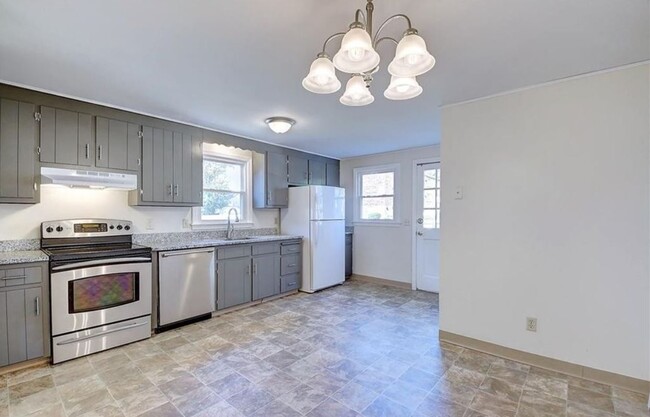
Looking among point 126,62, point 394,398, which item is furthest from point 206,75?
point 394,398

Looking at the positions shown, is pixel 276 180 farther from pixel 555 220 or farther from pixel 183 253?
pixel 555 220

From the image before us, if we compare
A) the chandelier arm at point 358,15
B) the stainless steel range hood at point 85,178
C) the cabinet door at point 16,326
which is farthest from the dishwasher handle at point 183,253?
the chandelier arm at point 358,15

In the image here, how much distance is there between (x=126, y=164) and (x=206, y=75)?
152cm

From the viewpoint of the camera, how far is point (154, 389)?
2182 millimetres

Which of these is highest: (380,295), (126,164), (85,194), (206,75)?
(206,75)

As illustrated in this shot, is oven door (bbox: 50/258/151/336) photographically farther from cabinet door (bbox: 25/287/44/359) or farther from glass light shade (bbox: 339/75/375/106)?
glass light shade (bbox: 339/75/375/106)

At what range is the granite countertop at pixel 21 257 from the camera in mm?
2342

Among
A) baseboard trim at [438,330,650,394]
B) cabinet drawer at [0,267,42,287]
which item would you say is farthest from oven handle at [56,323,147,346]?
baseboard trim at [438,330,650,394]

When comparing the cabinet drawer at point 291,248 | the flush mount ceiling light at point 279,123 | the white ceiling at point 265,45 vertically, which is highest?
the white ceiling at point 265,45

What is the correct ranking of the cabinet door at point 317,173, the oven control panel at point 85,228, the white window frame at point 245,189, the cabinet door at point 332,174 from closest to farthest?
the oven control panel at point 85,228 < the white window frame at point 245,189 < the cabinet door at point 317,173 < the cabinet door at point 332,174

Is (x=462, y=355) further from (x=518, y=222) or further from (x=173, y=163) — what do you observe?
(x=173, y=163)

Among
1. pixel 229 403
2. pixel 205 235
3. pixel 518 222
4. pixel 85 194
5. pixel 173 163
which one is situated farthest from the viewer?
pixel 205 235

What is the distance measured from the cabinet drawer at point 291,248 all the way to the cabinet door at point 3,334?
9.37ft

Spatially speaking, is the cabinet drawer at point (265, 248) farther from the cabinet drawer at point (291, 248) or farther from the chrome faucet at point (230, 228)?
the chrome faucet at point (230, 228)
